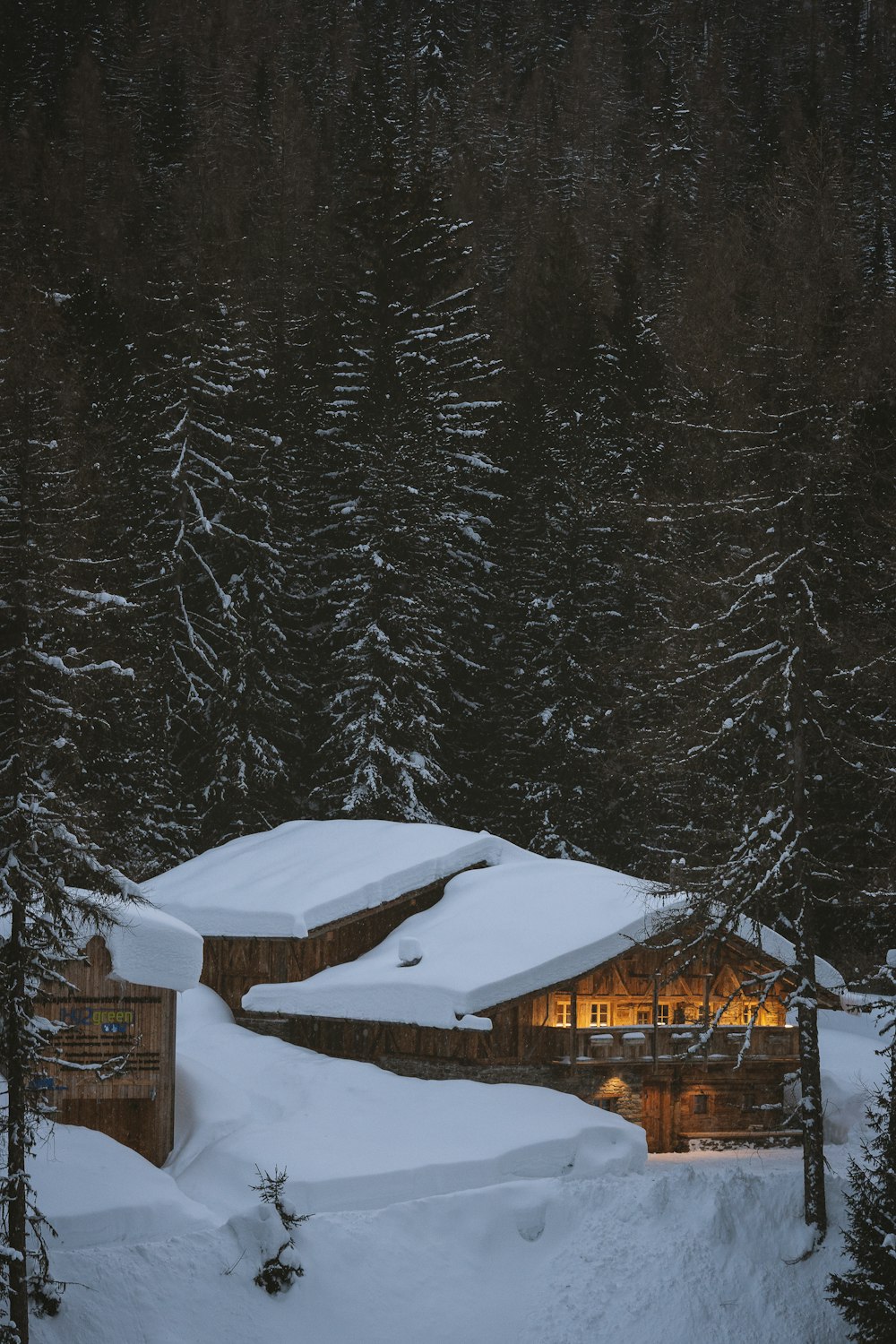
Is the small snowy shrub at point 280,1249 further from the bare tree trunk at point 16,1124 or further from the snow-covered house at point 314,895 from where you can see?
the snow-covered house at point 314,895

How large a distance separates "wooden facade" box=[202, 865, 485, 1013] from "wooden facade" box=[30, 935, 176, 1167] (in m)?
7.36

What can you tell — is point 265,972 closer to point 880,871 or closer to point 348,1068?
point 348,1068

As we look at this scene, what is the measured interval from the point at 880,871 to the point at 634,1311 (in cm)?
797

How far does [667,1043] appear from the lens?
97.9ft

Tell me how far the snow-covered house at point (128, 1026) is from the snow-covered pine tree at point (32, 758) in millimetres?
4034

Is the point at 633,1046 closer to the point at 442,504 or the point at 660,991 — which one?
the point at 660,991

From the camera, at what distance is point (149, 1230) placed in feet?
71.6

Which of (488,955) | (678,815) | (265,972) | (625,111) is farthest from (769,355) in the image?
(625,111)

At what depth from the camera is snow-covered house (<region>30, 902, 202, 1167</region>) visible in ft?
79.2

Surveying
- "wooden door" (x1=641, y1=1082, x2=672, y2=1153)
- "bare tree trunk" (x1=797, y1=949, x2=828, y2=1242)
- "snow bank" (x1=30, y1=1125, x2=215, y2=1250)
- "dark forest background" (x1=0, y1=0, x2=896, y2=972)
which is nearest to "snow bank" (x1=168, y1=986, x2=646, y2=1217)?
"snow bank" (x1=30, y1=1125, x2=215, y2=1250)

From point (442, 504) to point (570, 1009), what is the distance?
18764 mm

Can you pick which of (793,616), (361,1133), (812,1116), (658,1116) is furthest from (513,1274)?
(793,616)

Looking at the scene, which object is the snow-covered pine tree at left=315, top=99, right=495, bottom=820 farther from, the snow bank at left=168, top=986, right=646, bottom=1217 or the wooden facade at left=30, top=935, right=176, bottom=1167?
the wooden facade at left=30, top=935, right=176, bottom=1167

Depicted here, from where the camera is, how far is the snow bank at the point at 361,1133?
2420cm
